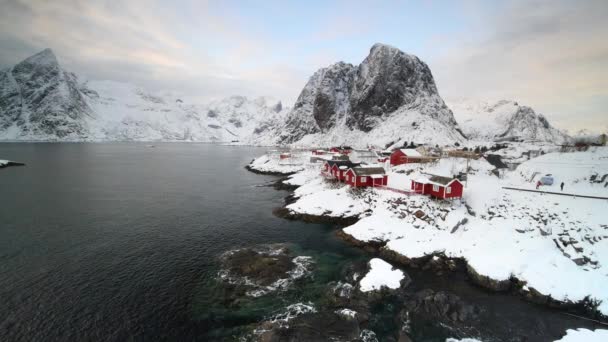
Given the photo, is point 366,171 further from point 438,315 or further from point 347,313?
point 347,313

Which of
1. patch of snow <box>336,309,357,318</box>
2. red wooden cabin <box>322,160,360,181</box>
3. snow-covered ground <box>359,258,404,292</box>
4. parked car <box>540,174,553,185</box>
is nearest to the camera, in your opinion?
patch of snow <box>336,309,357,318</box>

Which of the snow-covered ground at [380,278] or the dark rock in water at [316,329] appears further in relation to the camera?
the snow-covered ground at [380,278]

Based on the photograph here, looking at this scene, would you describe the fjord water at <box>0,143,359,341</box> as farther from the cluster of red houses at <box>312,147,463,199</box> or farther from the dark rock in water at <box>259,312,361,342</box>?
the cluster of red houses at <box>312,147,463,199</box>

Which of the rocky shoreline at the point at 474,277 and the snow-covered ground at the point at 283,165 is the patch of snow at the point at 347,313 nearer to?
the rocky shoreline at the point at 474,277

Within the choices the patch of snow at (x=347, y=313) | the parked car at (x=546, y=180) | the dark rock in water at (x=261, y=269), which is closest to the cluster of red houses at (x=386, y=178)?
the parked car at (x=546, y=180)

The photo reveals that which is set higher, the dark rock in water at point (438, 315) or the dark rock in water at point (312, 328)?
the dark rock in water at point (312, 328)

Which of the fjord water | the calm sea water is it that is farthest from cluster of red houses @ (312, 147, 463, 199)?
the calm sea water
